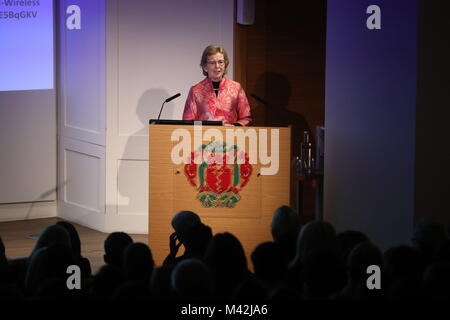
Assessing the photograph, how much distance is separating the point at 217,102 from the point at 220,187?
3.45 feet

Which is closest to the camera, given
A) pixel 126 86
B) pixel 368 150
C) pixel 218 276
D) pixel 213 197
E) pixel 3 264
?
pixel 218 276

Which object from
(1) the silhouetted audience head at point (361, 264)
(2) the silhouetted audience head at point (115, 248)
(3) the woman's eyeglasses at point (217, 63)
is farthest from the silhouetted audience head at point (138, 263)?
(3) the woman's eyeglasses at point (217, 63)

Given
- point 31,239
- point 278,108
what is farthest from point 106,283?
point 278,108

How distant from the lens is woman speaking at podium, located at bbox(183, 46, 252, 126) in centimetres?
577

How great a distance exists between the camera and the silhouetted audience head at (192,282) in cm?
235

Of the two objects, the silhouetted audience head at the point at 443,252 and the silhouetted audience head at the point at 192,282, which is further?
the silhouetted audience head at the point at 443,252

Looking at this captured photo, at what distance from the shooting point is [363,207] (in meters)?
4.50

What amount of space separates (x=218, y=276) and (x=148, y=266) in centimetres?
25

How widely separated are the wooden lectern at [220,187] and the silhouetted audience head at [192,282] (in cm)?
253

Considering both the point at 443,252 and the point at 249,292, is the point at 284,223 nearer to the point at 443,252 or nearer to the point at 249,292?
the point at 443,252

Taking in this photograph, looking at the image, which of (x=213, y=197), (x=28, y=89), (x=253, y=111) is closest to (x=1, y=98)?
(x=28, y=89)

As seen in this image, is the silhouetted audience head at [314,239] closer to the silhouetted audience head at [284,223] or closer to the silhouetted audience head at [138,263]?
the silhouetted audience head at [284,223]

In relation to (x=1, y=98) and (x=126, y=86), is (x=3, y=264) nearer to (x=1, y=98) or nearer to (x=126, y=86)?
(x=126, y=86)
